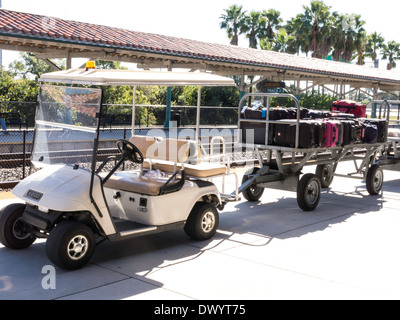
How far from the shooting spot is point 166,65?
1811 centimetres

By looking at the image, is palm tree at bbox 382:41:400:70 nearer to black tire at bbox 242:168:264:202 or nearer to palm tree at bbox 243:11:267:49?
palm tree at bbox 243:11:267:49

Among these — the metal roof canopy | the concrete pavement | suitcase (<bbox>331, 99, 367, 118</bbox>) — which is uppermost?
the metal roof canopy

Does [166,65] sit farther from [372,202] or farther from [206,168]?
[206,168]

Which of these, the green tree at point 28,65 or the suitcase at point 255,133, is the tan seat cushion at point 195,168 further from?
the green tree at point 28,65

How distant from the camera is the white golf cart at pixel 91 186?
5.51m

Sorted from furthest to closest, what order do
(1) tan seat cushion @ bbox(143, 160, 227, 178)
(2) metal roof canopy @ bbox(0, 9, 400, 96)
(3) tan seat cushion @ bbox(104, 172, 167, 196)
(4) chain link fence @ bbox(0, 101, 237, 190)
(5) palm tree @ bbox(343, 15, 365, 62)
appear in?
(5) palm tree @ bbox(343, 15, 365, 62)
(2) metal roof canopy @ bbox(0, 9, 400, 96)
(4) chain link fence @ bbox(0, 101, 237, 190)
(1) tan seat cushion @ bbox(143, 160, 227, 178)
(3) tan seat cushion @ bbox(104, 172, 167, 196)

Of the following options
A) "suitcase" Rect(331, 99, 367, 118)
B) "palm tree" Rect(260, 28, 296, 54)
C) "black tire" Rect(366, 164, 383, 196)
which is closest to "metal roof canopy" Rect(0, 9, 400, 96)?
"suitcase" Rect(331, 99, 367, 118)

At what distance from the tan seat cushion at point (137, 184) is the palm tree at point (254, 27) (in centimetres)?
4956

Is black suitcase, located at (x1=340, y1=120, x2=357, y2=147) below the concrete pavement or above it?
above

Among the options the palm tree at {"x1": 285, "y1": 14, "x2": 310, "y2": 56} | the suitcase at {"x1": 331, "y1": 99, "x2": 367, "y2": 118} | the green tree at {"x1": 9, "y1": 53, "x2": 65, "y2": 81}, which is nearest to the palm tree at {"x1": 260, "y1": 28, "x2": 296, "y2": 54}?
the palm tree at {"x1": 285, "y1": 14, "x2": 310, "y2": 56}

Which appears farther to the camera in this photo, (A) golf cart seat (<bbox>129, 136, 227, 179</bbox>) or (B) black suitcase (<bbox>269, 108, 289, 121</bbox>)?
(B) black suitcase (<bbox>269, 108, 289, 121</bbox>)

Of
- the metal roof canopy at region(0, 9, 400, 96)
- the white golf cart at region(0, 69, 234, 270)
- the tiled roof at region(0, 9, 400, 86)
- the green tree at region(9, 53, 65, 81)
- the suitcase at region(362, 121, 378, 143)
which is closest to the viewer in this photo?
the white golf cart at region(0, 69, 234, 270)

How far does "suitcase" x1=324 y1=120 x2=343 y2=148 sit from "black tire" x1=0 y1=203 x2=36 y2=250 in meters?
5.16

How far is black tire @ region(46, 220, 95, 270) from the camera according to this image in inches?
209
